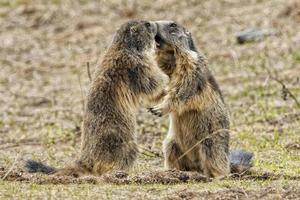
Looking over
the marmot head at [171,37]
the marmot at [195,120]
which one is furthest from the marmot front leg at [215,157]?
the marmot head at [171,37]

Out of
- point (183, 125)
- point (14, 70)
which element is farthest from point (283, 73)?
point (183, 125)

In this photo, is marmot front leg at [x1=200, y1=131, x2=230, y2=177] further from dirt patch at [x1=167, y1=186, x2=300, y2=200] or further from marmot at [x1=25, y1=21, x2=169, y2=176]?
dirt patch at [x1=167, y1=186, x2=300, y2=200]

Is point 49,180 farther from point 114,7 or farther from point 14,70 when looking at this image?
point 114,7

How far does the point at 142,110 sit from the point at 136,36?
4.62 m

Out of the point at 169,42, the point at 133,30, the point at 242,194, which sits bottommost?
the point at 242,194

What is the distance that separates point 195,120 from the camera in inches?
348

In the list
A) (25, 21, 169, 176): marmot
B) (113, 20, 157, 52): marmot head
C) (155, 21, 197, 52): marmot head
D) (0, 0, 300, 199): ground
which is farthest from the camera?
(155, 21, 197, 52): marmot head

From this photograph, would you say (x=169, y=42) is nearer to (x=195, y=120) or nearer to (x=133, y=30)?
(x=133, y=30)

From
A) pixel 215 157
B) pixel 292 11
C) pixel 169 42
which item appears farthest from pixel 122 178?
pixel 292 11

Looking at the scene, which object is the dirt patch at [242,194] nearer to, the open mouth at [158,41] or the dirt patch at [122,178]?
the dirt patch at [122,178]

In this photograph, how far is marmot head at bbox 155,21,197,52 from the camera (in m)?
9.24

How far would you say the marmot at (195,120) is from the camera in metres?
8.75

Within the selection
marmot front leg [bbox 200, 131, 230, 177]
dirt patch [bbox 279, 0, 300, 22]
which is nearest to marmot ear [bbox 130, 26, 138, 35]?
marmot front leg [bbox 200, 131, 230, 177]

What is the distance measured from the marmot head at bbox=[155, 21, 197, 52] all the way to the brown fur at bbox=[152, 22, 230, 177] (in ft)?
0.62
